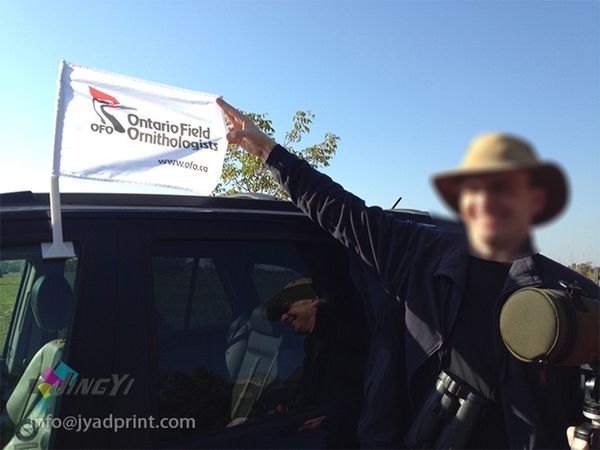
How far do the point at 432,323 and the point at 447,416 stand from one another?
27 cm

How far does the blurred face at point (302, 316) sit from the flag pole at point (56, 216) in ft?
2.68

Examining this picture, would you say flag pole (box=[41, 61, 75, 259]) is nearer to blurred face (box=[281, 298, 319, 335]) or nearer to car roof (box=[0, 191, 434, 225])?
car roof (box=[0, 191, 434, 225])

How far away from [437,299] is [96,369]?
103 centimetres

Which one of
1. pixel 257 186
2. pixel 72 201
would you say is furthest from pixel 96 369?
pixel 257 186

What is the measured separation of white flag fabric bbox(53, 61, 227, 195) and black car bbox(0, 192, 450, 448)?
0.14 meters

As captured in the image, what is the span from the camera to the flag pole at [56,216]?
1.58 m

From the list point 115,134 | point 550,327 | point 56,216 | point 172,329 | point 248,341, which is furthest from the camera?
point 248,341

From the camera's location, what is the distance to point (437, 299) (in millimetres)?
1698

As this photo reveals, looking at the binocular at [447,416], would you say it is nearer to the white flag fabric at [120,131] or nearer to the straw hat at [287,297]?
the straw hat at [287,297]

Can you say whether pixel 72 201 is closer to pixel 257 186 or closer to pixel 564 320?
pixel 564 320

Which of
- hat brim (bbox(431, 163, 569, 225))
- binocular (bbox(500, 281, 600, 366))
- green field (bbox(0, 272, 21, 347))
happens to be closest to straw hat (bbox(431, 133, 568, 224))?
A: hat brim (bbox(431, 163, 569, 225))

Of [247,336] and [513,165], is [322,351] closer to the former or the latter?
[247,336]


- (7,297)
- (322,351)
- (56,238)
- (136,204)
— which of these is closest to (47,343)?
(7,297)

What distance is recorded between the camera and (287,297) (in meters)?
2.08
